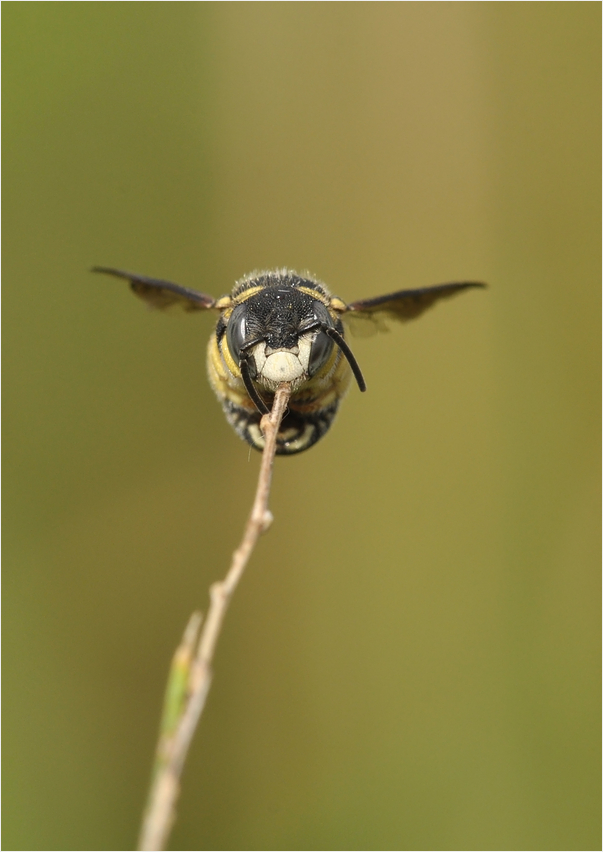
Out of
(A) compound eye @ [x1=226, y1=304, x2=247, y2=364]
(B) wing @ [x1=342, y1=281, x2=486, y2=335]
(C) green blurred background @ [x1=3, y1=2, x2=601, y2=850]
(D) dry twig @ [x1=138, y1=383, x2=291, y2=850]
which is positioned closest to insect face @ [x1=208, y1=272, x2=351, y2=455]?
(A) compound eye @ [x1=226, y1=304, x2=247, y2=364]

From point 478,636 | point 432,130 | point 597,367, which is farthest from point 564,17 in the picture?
point 478,636

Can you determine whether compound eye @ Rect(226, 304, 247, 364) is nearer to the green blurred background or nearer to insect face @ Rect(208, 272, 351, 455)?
insect face @ Rect(208, 272, 351, 455)

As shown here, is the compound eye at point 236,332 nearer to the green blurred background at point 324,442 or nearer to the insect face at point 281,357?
the insect face at point 281,357

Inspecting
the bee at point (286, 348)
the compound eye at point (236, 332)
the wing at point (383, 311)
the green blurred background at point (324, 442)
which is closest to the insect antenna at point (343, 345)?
the bee at point (286, 348)

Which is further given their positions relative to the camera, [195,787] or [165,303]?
[195,787]

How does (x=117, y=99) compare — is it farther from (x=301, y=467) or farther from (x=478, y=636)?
(x=478, y=636)
